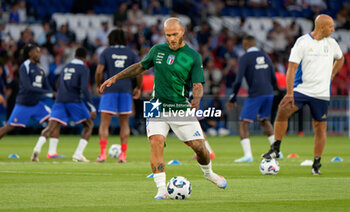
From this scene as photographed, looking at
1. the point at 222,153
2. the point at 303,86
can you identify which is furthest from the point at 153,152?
the point at 222,153

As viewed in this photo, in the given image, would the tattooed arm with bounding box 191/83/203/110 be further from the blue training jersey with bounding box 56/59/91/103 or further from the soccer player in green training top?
the blue training jersey with bounding box 56/59/91/103

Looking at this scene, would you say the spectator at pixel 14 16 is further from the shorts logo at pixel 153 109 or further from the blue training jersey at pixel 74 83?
the shorts logo at pixel 153 109

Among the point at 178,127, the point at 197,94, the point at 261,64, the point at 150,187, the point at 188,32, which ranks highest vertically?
the point at 197,94

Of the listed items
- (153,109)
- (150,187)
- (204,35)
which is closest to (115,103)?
(150,187)

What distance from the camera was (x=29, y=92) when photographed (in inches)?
608

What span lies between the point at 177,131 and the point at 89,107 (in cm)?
695

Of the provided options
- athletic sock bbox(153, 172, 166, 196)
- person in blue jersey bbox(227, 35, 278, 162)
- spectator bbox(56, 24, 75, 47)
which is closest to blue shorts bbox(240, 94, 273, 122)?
person in blue jersey bbox(227, 35, 278, 162)

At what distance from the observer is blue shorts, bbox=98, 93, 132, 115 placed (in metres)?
14.2

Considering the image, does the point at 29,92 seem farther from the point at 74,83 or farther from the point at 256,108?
the point at 256,108

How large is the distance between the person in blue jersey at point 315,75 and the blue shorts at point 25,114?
595cm

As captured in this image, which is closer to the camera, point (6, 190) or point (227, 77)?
point (6, 190)

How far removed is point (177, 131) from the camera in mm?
8742

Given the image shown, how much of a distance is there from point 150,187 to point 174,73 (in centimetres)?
181

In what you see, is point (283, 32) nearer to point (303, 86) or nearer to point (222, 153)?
point (222, 153)
